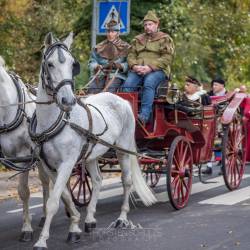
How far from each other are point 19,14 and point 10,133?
994 cm

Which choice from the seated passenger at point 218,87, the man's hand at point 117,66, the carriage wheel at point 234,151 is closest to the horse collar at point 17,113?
the man's hand at point 117,66

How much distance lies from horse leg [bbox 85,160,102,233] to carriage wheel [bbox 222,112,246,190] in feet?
9.84

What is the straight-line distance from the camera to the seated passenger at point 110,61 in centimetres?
1024

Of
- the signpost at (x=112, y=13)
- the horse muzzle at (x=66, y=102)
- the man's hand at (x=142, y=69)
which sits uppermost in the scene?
the signpost at (x=112, y=13)

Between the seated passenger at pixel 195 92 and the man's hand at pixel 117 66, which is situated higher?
the man's hand at pixel 117 66

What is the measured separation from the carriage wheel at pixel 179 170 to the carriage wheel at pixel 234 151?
111cm

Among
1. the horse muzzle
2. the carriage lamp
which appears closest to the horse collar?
the horse muzzle

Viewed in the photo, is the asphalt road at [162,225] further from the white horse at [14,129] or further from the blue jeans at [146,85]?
the blue jeans at [146,85]

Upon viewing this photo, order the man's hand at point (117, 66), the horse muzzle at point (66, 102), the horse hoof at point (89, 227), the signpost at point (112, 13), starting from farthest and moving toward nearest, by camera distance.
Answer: the signpost at point (112, 13)
the man's hand at point (117, 66)
the horse hoof at point (89, 227)
the horse muzzle at point (66, 102)

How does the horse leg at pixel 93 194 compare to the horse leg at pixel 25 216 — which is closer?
the horse leg at pixel 25 216

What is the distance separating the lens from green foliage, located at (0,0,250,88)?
57.6 ft

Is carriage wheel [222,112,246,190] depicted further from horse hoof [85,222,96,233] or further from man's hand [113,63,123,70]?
horse hoof [85,222,96,233]

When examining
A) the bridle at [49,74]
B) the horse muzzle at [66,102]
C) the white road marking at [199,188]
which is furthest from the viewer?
the white road marking at [199,188]

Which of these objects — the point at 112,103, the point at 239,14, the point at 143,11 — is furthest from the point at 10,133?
the point at 239,14
